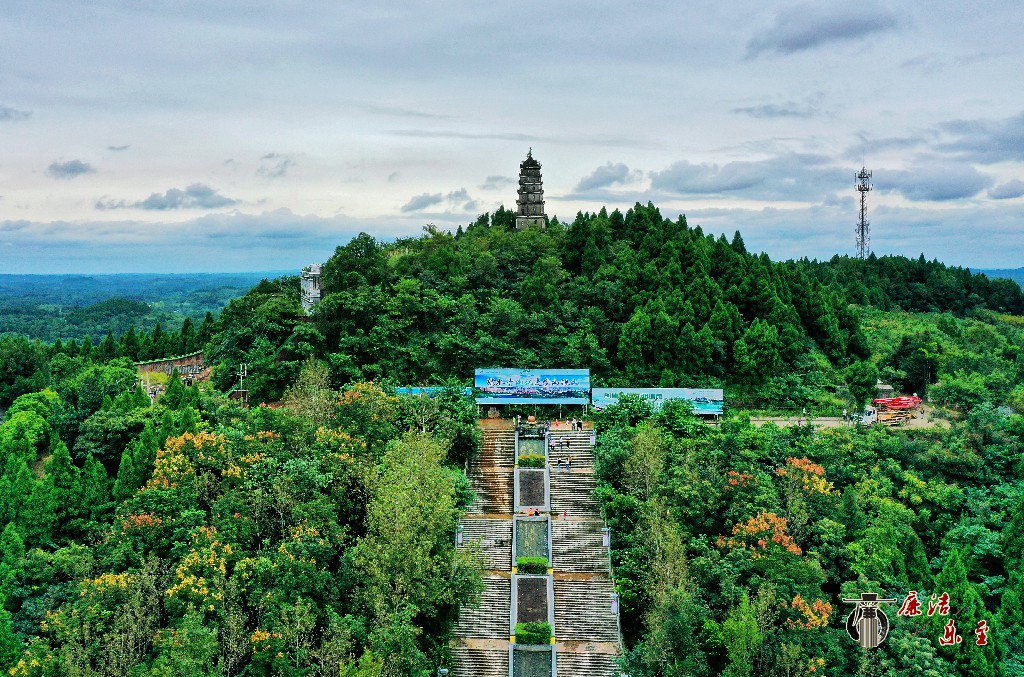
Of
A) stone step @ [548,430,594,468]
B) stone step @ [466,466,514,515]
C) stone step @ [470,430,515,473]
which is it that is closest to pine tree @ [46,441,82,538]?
stone step @ [466,466,514,515]

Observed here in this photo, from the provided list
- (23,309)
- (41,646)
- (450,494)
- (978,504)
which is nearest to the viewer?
(41,646)

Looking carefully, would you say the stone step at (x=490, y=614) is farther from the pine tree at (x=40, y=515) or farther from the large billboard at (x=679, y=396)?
the pine tree at (x=40, y=515)

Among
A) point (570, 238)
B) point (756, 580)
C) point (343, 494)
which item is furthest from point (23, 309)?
point (756, 580)

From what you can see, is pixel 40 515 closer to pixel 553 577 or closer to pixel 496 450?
pixel 496 450

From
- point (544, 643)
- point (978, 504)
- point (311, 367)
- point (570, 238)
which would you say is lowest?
point (544, 643)

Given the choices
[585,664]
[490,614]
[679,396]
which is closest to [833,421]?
[679,396]

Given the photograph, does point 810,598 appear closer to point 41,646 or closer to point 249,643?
point 249,643

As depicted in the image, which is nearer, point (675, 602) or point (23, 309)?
point (675, 602)
